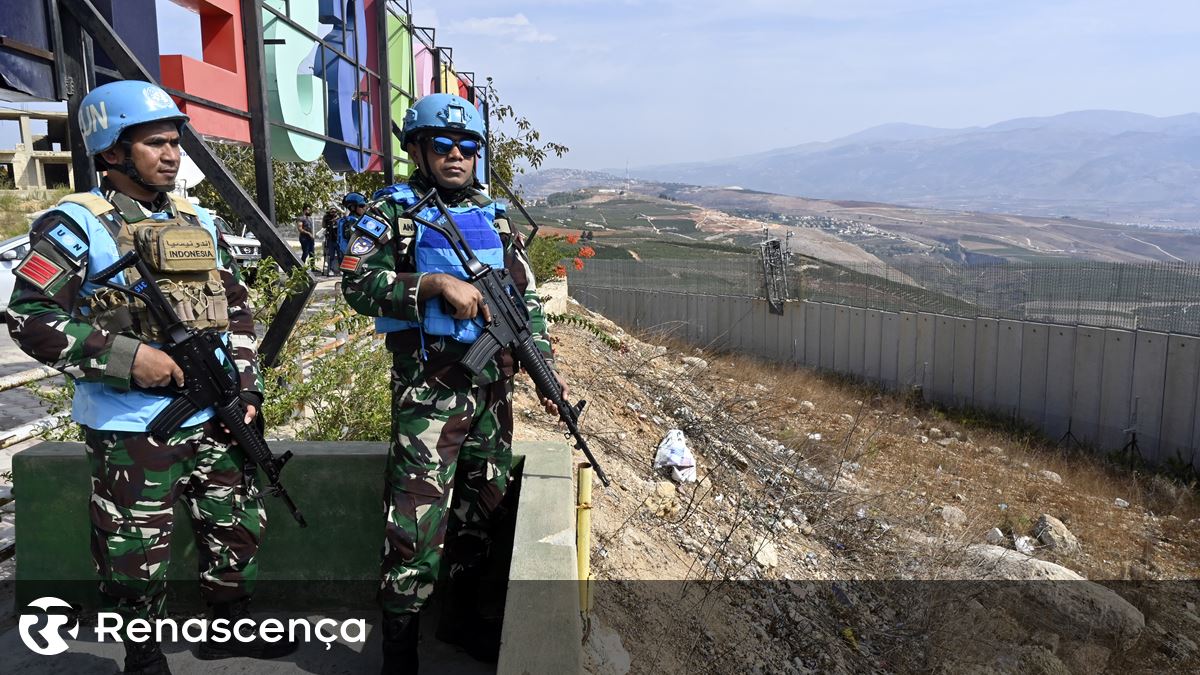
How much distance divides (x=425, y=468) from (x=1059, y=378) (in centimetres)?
1219

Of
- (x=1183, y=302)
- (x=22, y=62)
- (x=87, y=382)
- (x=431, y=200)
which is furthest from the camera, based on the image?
(x=1183, y=302)

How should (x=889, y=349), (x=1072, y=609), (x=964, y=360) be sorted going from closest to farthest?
(x=1072, y=609)
(x=964, y=360)
(x=889, y=349)

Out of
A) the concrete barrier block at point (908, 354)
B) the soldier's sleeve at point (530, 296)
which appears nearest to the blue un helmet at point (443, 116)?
the soldier's sleeve at point (530, 296)

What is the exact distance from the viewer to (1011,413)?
1277cm

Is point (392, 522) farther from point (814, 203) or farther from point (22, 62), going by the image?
point (814, 203)

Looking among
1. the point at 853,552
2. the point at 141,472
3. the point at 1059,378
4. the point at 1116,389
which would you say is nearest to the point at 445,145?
the point at 141,472

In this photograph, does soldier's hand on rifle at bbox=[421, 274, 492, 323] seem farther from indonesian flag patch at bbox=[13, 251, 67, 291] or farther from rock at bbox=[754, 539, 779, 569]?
rock at bbox=[754, 539, 779, 569]

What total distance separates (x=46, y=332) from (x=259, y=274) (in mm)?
1860

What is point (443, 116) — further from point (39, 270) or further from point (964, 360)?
point (964, 360)

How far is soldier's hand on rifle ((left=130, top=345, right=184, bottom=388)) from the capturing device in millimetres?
2189

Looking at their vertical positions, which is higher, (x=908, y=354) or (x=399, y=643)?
(x=399, y=643)

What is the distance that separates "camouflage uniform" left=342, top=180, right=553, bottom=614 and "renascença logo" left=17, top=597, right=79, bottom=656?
1.15 metres

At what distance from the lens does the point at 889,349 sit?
14617 mm

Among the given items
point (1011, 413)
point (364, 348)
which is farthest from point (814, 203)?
point (364, 348)
